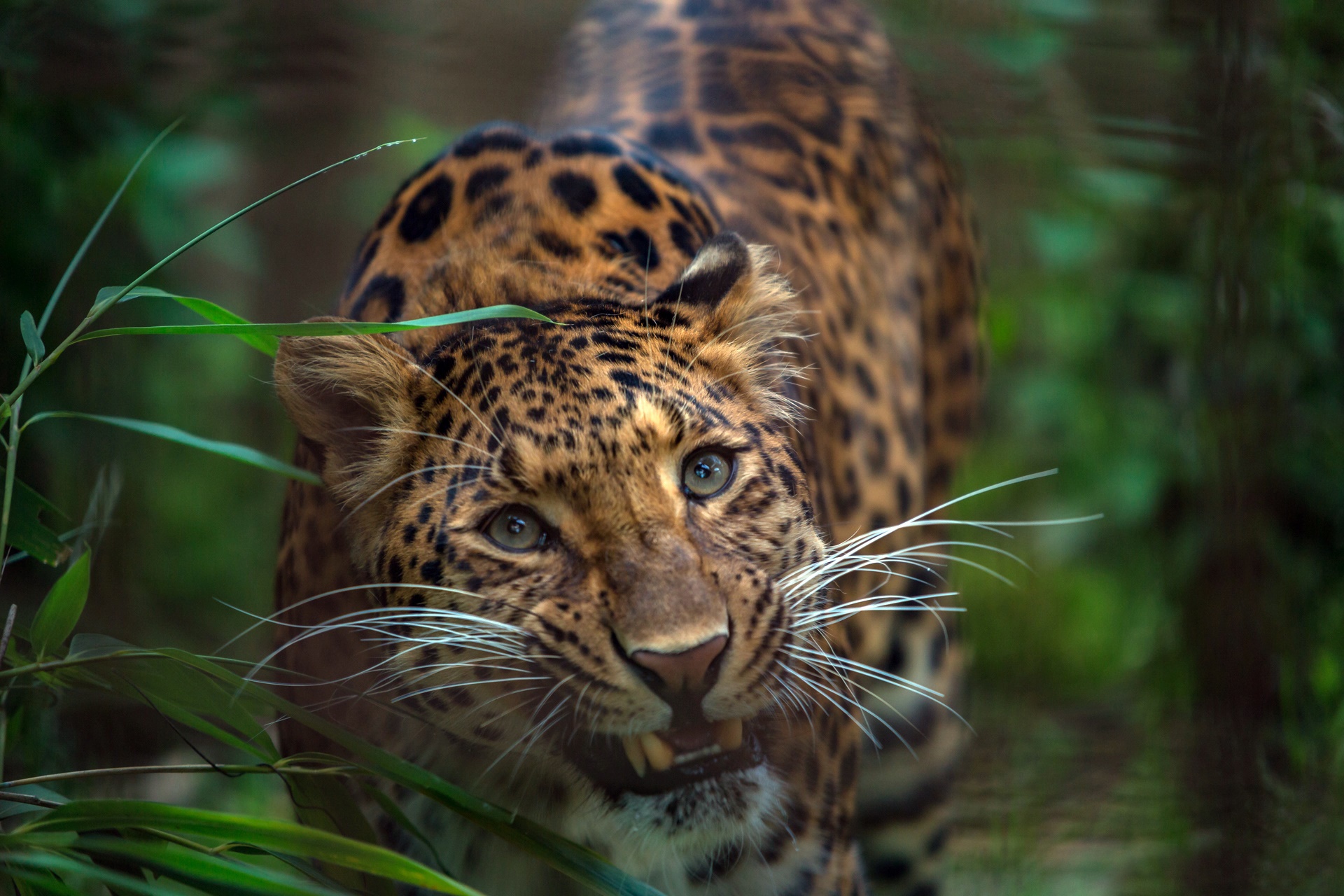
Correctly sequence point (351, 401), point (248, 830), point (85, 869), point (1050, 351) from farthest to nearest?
point (1050, 351)
point (351, 401)
point (248, 830)
point (85, 869)

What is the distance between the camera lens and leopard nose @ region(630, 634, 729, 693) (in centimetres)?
163

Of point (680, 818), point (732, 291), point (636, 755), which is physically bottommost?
point (680, 818)

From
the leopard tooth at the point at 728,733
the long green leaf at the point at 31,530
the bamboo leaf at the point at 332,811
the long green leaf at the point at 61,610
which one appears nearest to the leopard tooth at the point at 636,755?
the leopard tooth at the point at 728,733

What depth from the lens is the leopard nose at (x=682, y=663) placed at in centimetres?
163

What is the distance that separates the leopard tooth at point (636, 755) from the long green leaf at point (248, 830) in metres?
0.31

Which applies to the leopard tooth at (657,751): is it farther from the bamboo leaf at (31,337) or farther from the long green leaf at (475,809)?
the bamboo leaf at (31,337)

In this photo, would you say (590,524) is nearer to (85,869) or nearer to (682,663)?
(682,663)

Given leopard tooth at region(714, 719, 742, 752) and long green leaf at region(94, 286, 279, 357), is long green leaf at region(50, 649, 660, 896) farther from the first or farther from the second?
long green leaf at region(94, 286, 279, 357)

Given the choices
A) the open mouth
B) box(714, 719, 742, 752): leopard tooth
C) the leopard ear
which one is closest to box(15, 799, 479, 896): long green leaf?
A: the open mouth

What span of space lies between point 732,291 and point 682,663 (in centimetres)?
71

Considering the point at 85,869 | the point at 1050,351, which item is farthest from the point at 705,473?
the point at 1050,351

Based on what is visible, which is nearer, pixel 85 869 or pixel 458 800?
pixel 85 869

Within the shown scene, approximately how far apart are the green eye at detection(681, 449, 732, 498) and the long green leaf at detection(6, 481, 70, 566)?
3.33 feet

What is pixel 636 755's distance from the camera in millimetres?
1781
